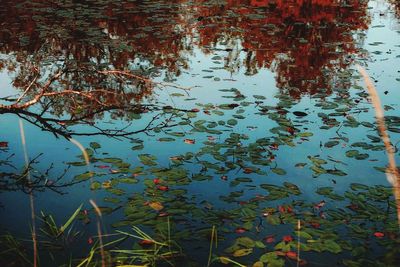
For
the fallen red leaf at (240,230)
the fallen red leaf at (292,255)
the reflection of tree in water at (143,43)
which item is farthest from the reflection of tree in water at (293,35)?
the fallen red leaf at (292,255)

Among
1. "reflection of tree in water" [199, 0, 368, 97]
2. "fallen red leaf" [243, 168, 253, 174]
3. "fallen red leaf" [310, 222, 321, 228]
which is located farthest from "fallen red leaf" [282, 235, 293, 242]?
"reflection of tree in water" [199, 0, 368, 97]

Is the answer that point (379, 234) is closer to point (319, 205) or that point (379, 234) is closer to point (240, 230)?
point (319, 205)

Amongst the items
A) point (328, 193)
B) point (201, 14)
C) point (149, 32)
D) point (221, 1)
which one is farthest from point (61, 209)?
point (221, 1)

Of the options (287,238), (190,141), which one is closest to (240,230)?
(287,238)

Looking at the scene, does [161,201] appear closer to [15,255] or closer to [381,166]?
[15,255]

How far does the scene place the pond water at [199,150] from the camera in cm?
367

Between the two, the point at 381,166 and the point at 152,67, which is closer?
the point at 381,166

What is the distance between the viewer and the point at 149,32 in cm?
1147

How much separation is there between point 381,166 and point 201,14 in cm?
1066

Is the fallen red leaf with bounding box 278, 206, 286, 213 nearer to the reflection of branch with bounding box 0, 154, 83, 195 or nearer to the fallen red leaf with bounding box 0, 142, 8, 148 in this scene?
the reflection of branch with bounding box 0, 154, 83, 195

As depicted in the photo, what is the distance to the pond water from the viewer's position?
3.67 meters

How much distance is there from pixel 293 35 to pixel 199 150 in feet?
23.4

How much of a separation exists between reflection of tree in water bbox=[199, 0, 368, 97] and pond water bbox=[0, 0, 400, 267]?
74mm

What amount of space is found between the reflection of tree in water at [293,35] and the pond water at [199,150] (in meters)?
0.07
